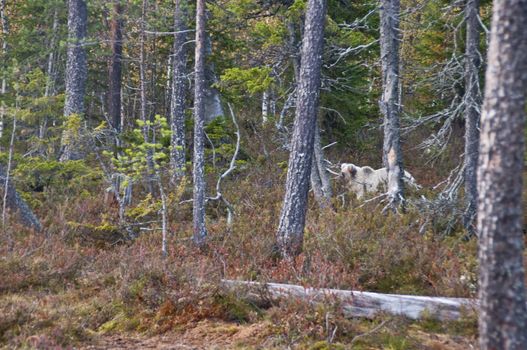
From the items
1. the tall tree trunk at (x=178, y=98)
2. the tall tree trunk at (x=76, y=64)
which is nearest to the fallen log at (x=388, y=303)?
the tall tree trunk at (x=178, y=98)

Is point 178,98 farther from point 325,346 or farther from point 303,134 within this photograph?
point 325,346

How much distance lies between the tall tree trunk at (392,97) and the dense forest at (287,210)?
47 millimetres

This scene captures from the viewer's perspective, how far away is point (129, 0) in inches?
587

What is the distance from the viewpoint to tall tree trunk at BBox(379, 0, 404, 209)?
485 inches

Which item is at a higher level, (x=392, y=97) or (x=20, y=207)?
(x=392, y=97)

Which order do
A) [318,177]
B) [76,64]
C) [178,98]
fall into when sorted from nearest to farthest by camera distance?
[318,177], [178,98], [76,64]

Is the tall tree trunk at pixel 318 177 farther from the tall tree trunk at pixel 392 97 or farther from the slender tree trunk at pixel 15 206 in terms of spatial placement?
the slender tree trunk at pixel 15 206

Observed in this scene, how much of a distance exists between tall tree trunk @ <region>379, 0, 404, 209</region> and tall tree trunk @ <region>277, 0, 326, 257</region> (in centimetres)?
235

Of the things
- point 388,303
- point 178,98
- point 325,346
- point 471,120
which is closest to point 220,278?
point 325,346

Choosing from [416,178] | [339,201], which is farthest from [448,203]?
[416,178]

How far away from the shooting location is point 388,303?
7551mm

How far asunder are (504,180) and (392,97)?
312 inches

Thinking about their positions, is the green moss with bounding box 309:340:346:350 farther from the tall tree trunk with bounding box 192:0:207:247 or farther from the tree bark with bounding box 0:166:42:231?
the tree bark with bounding box 0:166:42:231

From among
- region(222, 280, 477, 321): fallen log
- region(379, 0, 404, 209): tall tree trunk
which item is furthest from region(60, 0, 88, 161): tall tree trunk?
region(222, 280, 477, 321): fallen log
